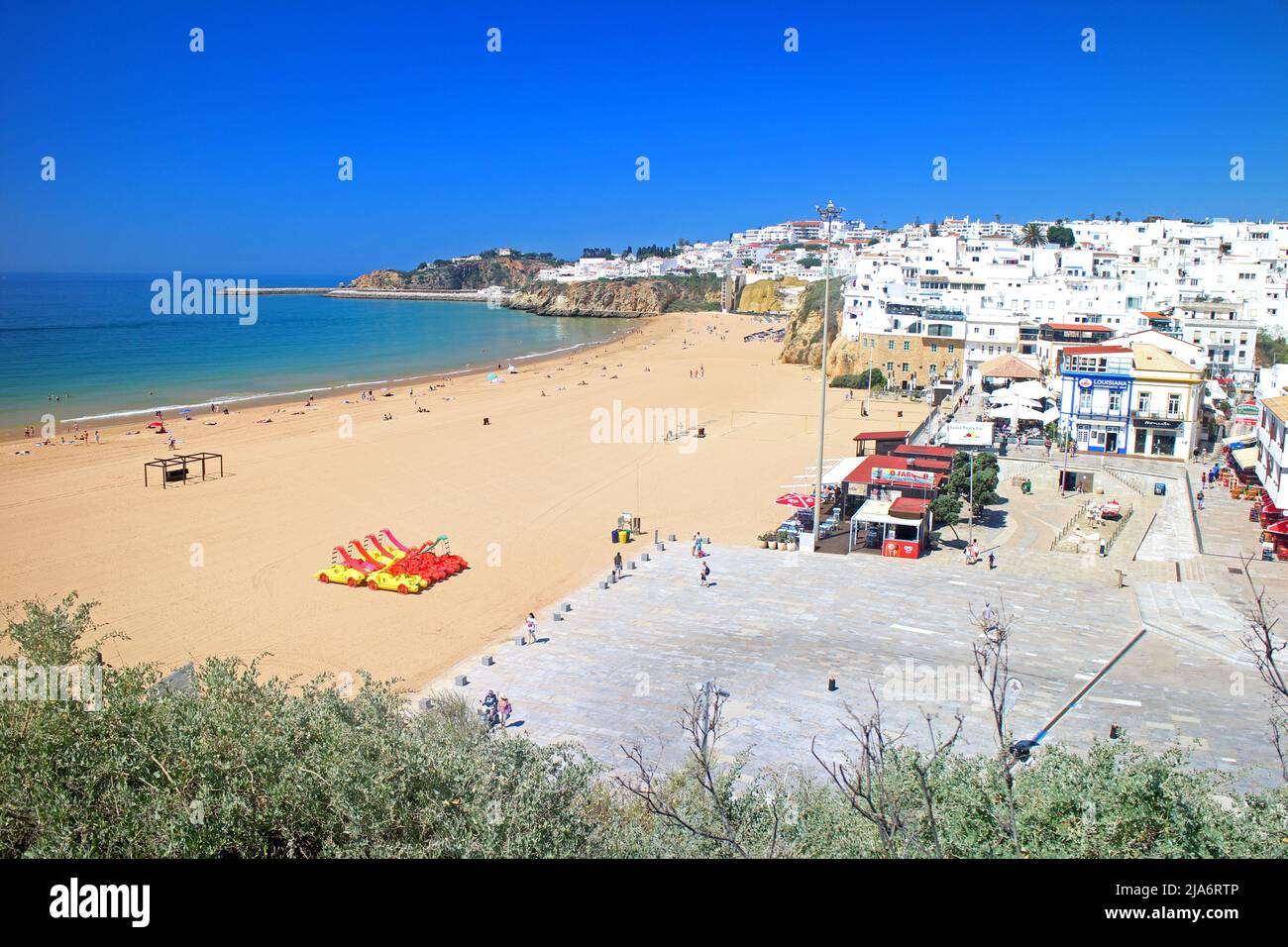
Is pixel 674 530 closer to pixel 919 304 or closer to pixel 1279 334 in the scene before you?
pixel 919 304

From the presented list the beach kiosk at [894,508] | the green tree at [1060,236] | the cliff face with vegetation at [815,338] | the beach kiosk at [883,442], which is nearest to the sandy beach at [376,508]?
the beach kiosk at [883,442]

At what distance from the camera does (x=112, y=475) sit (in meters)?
32.0

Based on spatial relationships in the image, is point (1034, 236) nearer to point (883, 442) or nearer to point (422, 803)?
point (883, 442)

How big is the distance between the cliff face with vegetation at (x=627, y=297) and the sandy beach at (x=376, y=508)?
102 metres

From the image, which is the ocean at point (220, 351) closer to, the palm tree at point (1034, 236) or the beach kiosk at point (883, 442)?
the beach kiosk at point (883, 442)

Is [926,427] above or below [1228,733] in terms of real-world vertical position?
above

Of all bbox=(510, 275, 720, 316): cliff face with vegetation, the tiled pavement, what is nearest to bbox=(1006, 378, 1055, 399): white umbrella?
the tiled pavement

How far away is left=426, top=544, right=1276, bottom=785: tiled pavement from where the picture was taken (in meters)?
12.1

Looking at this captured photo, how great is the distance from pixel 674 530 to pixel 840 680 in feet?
37.4

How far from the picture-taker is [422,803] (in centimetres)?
675

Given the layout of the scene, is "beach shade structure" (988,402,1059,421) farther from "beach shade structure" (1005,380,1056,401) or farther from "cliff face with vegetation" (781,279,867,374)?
"cliff face with vegetation" (781,279,867,374)

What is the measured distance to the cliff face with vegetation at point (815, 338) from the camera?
58.2m

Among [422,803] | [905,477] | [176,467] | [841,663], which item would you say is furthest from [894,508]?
[176,467]
